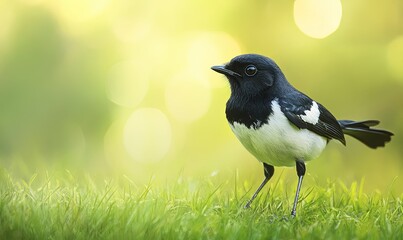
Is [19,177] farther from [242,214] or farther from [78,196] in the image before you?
[242,214]

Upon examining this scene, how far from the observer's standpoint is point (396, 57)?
23.5 ft

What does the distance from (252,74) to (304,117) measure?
435 mm

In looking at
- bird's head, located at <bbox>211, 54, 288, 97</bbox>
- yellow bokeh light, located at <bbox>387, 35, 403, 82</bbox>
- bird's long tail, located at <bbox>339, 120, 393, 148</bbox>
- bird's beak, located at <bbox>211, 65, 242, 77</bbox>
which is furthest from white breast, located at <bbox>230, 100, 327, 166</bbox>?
yellow bokeh light, located at <bbox>387, 35, 403, 82</bbox>

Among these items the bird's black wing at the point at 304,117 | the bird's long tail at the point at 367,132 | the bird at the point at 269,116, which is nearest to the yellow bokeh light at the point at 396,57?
the bird's long tail at the point at 367,132

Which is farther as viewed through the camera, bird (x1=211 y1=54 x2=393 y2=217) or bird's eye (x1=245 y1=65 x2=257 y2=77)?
bird's eye (x1=245 y1=65 x2=257 y2=77)

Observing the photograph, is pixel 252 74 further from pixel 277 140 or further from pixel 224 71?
pixel 277 140

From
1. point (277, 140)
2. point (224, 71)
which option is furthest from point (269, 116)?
point (224, 71)

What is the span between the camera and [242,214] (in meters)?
3.93

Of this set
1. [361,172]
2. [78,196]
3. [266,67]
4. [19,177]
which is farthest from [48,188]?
[361,172]

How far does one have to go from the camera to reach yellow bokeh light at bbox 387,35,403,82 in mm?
7105

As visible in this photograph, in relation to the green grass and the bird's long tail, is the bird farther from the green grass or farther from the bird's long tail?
the bird's long tail

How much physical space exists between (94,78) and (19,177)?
3506 millimetres

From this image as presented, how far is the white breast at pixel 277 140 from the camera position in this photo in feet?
13.6

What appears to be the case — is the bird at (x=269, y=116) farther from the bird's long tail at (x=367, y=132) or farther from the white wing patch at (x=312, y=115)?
the bird's long tail at (x=367, y=132)
